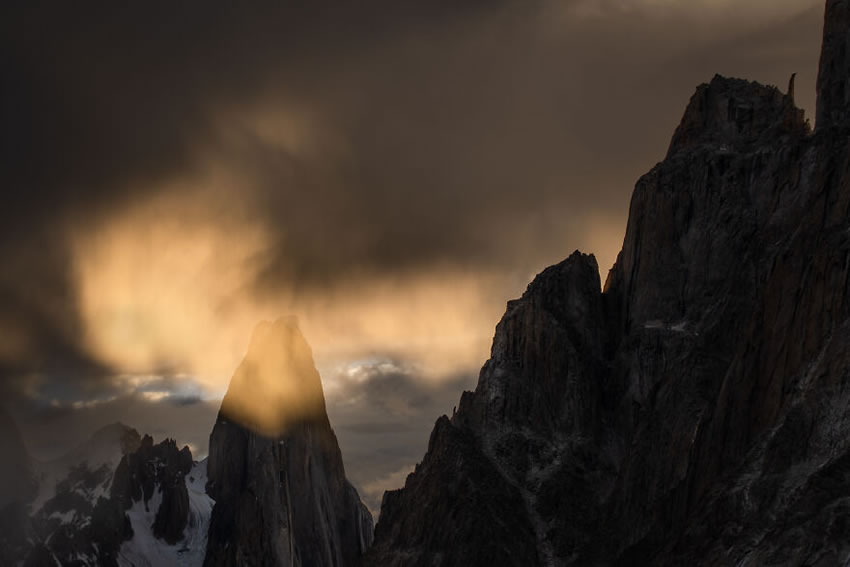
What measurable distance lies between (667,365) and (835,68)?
163 feet

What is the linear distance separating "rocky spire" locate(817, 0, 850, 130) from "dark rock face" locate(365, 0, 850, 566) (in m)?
0.32

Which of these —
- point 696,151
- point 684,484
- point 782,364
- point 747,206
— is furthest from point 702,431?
point 696,151

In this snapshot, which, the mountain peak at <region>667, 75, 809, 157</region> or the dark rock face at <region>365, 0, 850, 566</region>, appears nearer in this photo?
the dark rock face at <region>365, 0, 850, 566</region>

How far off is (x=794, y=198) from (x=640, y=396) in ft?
135

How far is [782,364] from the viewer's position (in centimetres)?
12838

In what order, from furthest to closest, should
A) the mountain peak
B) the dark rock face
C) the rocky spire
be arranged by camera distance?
the mountain peak < the rocky spire < the dark rock face

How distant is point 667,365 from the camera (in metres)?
174

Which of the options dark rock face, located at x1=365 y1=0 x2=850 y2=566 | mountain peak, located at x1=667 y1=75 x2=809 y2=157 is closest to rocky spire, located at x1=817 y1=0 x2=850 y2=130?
dark rock face, located at x1=365 y1=0 x2=850 y2=566

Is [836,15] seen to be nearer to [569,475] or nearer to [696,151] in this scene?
[696,151]

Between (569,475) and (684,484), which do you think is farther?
(569,475)

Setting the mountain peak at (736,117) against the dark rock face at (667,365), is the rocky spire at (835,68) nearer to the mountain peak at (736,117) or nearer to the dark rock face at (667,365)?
the dark rock face at (667,365)

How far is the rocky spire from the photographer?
513ft

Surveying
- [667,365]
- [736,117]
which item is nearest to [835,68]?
[736,117]

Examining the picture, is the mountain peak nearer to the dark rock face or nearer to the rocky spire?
the dark rock face
